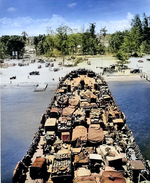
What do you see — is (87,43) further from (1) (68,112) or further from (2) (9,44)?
(1) (68,112)

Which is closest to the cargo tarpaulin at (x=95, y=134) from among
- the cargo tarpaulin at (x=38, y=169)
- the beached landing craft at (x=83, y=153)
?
the beached landing craft at (x=83, y=153)

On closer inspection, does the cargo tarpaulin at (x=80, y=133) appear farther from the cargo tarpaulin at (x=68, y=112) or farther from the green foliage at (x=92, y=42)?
the green foliage at (x=92, y=42)

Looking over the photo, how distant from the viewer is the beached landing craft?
16344mm

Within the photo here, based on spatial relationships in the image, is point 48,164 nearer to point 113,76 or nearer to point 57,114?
point 57,114

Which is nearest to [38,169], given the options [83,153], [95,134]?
[83,153]

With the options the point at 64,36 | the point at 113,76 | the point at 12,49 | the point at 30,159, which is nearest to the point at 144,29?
the point at 64,36

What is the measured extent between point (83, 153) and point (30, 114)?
26599mm

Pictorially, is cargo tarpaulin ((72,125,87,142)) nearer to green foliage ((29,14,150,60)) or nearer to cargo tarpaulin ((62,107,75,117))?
cargo tarpaulin ((62,107,75,117))

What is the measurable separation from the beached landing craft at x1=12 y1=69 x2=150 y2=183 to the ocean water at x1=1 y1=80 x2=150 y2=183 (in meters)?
7.19

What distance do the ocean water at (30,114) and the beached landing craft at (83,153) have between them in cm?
719

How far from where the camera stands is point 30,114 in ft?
142

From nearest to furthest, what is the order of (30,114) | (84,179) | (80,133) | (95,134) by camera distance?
(84,179), (95,134), (80,133), (30,114)

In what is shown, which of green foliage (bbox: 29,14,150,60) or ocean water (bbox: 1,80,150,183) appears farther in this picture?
green foliage (bbox: 29,14,150,60)

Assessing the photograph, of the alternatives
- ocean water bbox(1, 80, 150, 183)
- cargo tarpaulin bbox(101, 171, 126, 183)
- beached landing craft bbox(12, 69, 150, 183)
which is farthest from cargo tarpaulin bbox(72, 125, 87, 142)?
ocean water bbox(1, 80, 150, 183)
